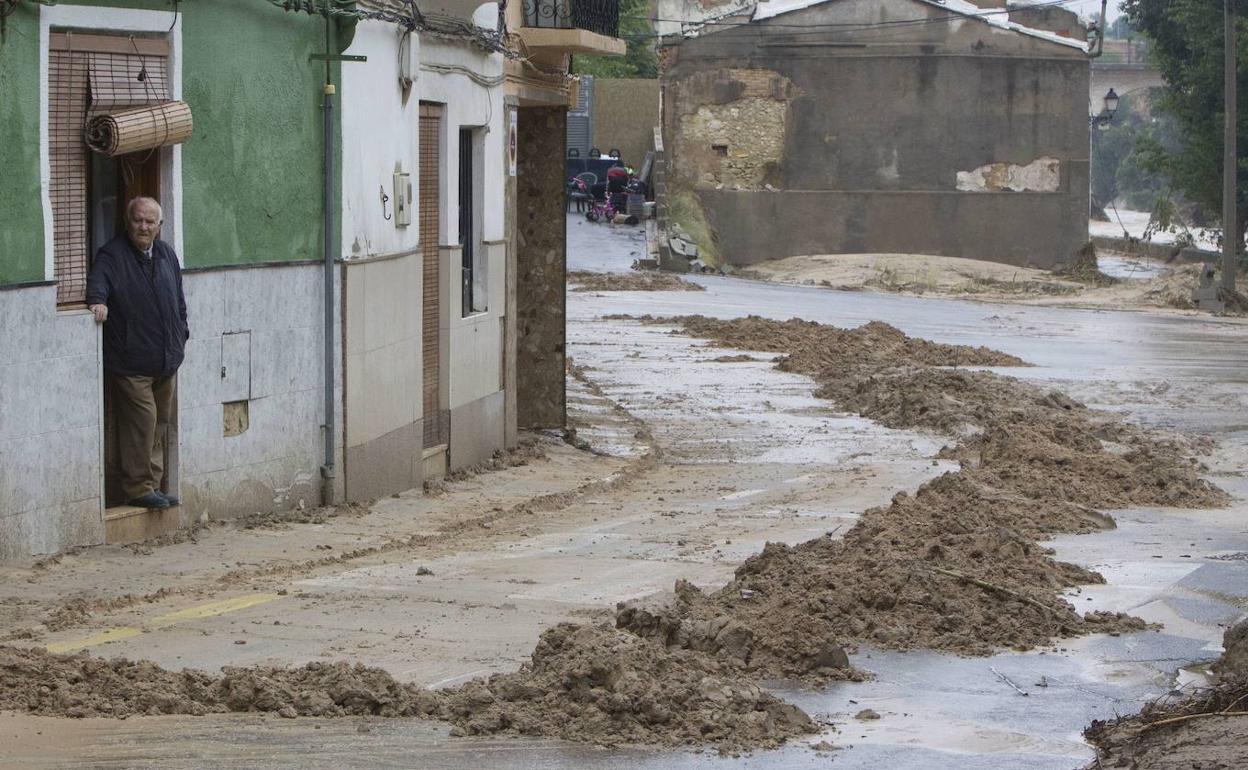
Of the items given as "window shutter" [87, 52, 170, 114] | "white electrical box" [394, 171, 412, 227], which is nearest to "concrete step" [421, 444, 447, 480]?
"white electrical box" [394, 171, 412, 227]

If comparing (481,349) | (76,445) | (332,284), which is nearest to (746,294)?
(481,349)

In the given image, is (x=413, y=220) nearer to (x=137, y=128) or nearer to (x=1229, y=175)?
(x=137, y=128)

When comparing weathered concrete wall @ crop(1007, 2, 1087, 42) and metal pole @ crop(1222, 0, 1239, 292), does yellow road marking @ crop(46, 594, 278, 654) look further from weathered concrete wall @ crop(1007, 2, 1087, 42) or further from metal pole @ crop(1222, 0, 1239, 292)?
weathered concrete wall @ crop(1007, 2, 1087, 42)

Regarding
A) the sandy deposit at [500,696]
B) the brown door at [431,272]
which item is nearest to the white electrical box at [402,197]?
Answer: the brown door at [431,272]

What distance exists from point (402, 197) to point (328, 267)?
1314mm

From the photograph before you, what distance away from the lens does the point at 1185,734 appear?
645cm

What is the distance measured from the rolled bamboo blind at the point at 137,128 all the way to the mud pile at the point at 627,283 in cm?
2612

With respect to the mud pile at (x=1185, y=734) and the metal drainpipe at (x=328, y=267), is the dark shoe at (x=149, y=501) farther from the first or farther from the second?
the mud pile at (x=1185, y=734)

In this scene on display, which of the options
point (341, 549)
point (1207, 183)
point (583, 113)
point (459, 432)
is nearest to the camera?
point (341, 549)

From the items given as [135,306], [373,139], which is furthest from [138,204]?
[373,139]

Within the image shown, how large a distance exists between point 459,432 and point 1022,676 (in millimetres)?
7312

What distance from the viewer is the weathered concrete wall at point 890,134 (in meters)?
48.2

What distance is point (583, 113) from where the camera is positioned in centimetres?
6069

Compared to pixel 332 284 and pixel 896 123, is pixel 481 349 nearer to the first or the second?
pixel 332 284
